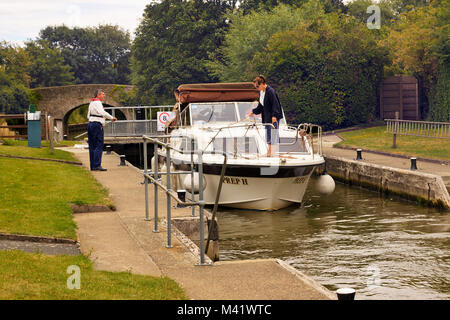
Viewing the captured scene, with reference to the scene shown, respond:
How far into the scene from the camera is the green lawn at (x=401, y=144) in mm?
21788

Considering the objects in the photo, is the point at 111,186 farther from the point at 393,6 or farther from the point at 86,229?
the point at 393,6

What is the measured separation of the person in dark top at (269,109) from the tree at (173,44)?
98.6 ft

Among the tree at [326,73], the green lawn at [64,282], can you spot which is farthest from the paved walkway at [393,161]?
the green lawn at [64,282]

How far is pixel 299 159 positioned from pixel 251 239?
11.2ft

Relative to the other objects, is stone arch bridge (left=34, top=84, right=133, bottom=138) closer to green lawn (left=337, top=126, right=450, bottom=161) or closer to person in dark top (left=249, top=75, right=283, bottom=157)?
→ green lawn (left=337, top=126, right=450, bottom=161)

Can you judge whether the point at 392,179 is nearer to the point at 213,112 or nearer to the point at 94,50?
the point at 213,112

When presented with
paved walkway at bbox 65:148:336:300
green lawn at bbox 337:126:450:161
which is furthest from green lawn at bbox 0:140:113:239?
green lawn at bbox 337:126:450:161

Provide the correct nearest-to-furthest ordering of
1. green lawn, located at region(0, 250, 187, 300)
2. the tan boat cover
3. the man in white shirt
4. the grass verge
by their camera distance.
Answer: green lawn, located at region(0, 250, 187, 300) < the grass verge < the man in white shirt < the tan boat cover

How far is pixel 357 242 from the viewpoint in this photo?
1261 cm

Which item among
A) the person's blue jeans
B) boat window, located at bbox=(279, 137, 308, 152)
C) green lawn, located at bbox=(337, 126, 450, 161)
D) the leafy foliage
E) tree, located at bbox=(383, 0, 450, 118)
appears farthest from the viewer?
the leafy foliage

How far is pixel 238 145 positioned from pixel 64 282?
10397 mm

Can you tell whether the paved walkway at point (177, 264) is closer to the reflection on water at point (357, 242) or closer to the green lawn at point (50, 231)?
the green lawn at point (50, 231)

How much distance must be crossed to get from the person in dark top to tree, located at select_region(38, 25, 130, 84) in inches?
3157

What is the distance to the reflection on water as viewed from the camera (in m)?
9.57
